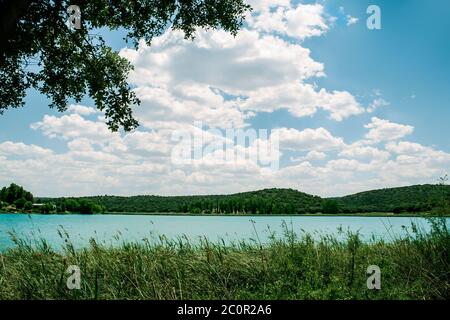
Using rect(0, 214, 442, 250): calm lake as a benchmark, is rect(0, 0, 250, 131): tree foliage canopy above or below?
above

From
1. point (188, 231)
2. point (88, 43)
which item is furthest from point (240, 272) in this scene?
point (188, 231)

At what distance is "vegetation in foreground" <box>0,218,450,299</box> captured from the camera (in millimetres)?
7719

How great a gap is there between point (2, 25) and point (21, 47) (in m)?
2.98

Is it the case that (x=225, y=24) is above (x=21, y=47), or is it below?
above

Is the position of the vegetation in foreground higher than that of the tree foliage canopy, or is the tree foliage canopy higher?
the tree foliage canopy

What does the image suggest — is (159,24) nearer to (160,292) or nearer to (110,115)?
(110,115)

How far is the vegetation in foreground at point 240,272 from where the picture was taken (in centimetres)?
772

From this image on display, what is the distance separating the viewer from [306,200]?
40.6 meters

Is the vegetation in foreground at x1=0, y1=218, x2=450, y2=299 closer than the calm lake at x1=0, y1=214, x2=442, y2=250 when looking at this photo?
Yes

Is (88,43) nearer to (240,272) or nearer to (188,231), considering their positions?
(240,272)

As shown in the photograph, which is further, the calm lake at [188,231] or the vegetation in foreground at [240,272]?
the calm lake at [188,231]
